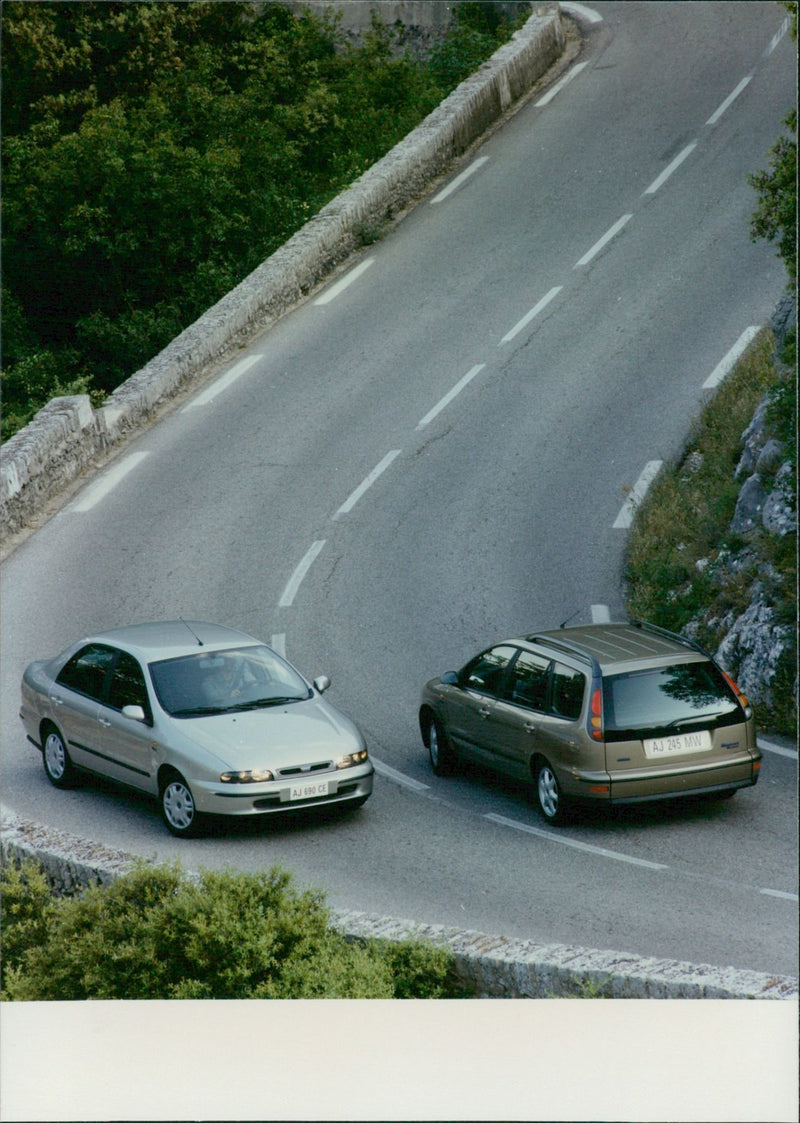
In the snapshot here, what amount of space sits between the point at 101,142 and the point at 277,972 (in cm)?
1516

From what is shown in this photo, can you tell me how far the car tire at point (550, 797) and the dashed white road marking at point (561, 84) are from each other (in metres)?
18.1

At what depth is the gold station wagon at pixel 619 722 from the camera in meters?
9.72

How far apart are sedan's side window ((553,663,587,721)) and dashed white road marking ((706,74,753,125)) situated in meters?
16.5

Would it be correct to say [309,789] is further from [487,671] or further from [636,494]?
[636,494]

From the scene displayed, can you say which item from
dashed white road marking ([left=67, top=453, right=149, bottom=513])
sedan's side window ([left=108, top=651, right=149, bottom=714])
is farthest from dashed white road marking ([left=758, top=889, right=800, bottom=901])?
dashed white road marking ([left=67, top=453, right=149, bottom=513])

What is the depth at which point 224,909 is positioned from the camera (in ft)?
28.7

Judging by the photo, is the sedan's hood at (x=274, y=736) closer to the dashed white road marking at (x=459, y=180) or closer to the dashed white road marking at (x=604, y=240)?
the dashed white road marking at (x=604, y=240)

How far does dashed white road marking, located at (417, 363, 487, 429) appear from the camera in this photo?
15.5 meters

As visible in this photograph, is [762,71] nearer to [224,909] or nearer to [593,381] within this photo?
[593,381]

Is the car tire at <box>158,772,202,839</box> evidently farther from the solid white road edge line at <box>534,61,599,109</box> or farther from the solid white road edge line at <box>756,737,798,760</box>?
the solid white road edge line at <box>534,61,599,109</box>

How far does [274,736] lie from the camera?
10.2 metres

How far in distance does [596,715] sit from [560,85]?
19.3 meters

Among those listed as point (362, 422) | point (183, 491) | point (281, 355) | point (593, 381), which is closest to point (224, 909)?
point (183, 491)

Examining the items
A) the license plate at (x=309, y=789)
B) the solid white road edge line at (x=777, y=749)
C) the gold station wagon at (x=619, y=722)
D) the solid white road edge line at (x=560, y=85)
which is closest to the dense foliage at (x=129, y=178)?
the solid white road edge line at (x=560, y=85)
